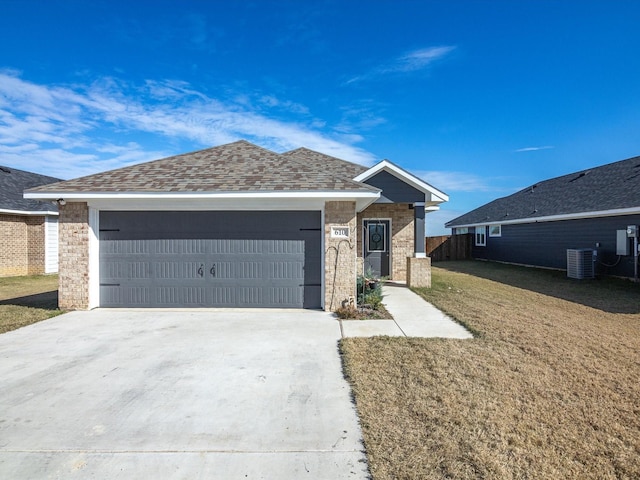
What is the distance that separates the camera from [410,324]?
739 cm

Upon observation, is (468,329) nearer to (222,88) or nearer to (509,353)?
(509,353)

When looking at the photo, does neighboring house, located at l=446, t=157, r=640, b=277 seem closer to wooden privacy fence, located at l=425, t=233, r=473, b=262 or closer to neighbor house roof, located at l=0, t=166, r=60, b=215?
wooden privacy fence, located at l=425, t=233, r=473, b=262

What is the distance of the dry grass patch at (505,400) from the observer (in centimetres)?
286

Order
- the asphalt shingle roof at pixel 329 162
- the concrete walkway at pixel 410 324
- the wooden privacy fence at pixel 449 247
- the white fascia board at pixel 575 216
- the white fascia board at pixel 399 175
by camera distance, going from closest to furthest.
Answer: the concrete walkway at pixel 410 324
the white fascia board at pixel 399 175
the white fascia board at pixel 575 216
the asphalt shingle roof at pixel 329 162
the wooden privacy fence at pixel 449 247

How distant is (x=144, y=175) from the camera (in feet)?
29.8

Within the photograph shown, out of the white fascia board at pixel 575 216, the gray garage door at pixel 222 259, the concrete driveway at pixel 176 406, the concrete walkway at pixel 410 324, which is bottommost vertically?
the concrete driveway at pixel 176 406

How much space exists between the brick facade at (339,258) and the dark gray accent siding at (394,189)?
14.0 feet

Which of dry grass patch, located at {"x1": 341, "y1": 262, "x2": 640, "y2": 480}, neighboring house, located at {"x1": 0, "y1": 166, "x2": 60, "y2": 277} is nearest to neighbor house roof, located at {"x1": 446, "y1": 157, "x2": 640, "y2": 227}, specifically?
dry grass patch, located at {"x1": 341, "y1": 262, "x2": 640, "y2": 480}

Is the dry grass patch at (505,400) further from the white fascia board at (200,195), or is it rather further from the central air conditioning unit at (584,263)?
the central air conditioning unit at (584,263)

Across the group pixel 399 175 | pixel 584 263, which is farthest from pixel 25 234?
pixel 584 263

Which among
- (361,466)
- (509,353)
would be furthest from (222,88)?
(361,466)

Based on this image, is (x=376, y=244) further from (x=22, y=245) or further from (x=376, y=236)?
(x=22, y=245)

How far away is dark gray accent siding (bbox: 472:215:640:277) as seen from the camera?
13.9 m

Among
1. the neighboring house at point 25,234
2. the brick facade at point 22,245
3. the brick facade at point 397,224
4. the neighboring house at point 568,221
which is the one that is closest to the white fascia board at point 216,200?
the brick facade at point 397,224
